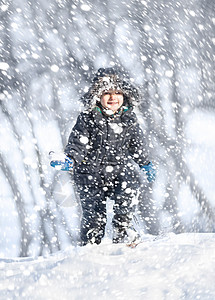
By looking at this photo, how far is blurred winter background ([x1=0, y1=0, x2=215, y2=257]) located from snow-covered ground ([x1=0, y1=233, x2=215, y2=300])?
8.05 ft

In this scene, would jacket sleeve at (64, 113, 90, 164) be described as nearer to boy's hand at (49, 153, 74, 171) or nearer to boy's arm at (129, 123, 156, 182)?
boy's hand at (49, 153, 74, 171)

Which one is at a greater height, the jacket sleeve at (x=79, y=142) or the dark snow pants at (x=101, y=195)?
the jacket sleeve at (x=79, y=142)

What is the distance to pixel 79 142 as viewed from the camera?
2650 millimetres

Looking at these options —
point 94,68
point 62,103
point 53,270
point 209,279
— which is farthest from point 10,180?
point 209,279

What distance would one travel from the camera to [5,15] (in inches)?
213

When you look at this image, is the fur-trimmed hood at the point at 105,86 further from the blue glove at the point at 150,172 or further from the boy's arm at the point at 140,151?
the blue glove at the point at 150,172

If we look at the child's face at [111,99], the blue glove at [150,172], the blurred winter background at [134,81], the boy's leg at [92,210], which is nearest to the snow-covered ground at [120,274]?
the boy's leg at [92,210]

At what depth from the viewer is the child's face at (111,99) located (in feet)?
8.69

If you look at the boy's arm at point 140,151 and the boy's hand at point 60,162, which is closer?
the boy's hand at point 60,162

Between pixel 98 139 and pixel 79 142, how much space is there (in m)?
0.15

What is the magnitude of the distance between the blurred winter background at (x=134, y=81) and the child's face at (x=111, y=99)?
2.26 metres

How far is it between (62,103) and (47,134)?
2.00 feet

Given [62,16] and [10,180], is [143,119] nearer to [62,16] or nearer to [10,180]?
[62,16]

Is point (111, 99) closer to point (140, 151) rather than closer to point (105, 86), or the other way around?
point (105, 86)
